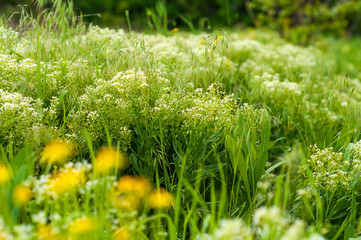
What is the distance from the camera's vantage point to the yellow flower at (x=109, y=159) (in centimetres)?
166

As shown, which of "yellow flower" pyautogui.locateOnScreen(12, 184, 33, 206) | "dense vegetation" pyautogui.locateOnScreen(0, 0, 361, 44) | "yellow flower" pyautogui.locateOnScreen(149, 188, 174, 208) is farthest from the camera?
"dense vegetation" pyautogui.locateOnScreen(0, 0, 361, 44)

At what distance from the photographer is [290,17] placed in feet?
29.9

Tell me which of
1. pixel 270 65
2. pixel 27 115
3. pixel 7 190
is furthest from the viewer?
pixel 270 65

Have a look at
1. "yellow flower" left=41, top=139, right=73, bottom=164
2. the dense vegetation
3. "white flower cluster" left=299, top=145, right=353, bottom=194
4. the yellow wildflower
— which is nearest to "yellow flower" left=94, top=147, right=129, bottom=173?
"yellow flower" left=41, top=139, right=73, bottom=164

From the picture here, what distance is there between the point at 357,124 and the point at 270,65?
5.54ft

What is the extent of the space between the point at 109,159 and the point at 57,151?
291 mm

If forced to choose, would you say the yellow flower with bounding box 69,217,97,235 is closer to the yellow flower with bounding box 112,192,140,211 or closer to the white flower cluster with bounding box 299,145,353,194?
the yellow flower with bounding box 112,192,140,211

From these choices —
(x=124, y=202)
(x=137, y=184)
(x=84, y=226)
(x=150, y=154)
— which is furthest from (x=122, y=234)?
(x=150, y=154)

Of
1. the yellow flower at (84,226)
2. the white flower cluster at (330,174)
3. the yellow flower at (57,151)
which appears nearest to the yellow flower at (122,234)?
the yellow flower at (84,226)

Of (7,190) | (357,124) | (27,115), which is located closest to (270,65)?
(357,124)

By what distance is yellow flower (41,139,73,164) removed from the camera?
1.76m

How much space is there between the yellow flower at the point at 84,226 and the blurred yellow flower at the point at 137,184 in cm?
39

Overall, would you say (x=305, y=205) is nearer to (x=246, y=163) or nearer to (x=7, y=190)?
(x=246, y=163)

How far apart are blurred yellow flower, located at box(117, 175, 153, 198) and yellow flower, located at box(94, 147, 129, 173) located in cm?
7
